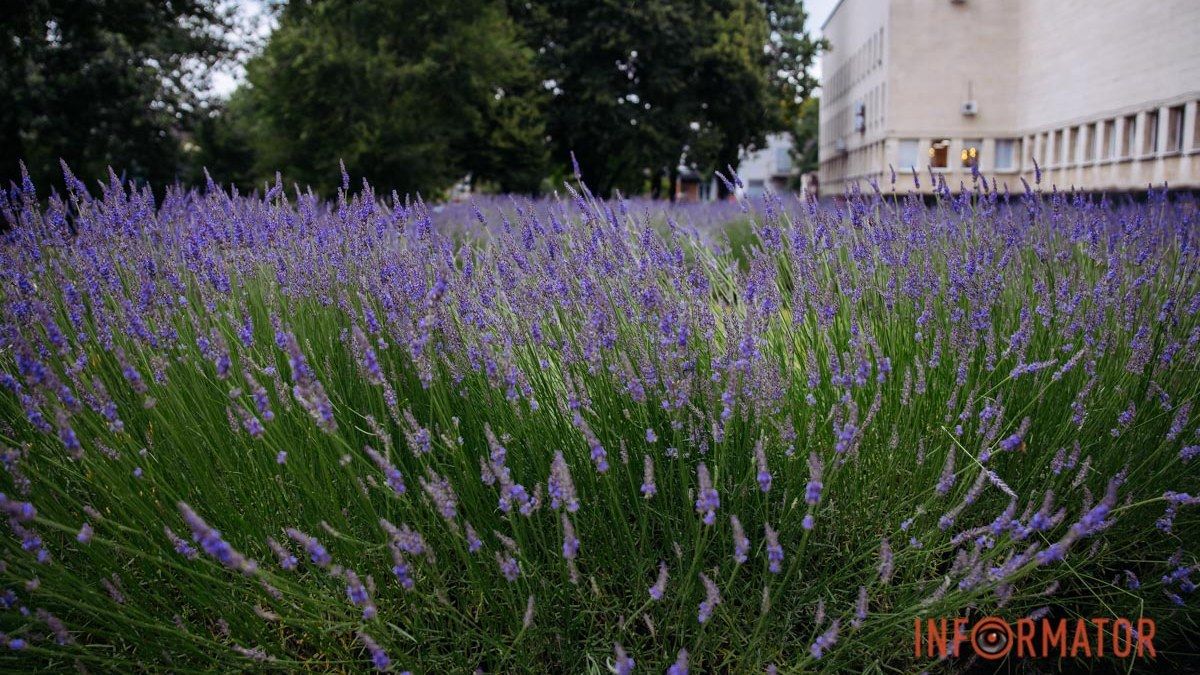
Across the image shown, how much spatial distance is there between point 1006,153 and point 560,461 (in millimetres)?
42106

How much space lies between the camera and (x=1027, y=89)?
36188 mm

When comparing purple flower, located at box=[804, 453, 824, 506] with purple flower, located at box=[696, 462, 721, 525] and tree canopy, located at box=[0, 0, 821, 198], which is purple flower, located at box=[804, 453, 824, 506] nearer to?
purple flower, located at box=[696, 462, 721, 525]

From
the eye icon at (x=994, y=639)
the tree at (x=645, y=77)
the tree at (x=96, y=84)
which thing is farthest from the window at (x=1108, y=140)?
the eye icon at (x=994, y=639)

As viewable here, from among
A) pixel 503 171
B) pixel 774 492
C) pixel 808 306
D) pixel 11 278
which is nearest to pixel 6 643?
pixel 11 278

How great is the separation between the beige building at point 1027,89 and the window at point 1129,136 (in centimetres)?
4

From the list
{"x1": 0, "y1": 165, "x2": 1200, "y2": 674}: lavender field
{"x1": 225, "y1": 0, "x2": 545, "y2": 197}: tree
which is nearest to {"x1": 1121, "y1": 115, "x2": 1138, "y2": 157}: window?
{"x1": 225, "y1": 0, "x2": 545, "y2": 197}: tree

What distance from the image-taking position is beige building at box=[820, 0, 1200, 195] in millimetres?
23312

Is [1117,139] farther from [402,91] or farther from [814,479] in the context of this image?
[814,479]

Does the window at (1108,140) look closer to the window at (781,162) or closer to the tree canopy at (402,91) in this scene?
the tree canopy at (402,91)

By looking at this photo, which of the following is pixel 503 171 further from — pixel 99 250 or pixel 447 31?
pixel 99 250

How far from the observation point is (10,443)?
2416 millimetres

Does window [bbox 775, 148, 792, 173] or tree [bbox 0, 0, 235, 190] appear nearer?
tree [bbox 0, 0, 235, 190]

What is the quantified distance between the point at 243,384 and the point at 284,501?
1.19 ft

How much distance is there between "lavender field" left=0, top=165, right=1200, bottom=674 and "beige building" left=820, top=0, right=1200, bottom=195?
1700cm
